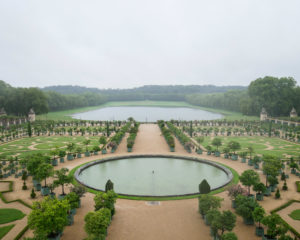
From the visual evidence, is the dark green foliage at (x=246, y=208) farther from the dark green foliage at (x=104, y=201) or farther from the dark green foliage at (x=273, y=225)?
the dark green foliage at (x=104, y=201)

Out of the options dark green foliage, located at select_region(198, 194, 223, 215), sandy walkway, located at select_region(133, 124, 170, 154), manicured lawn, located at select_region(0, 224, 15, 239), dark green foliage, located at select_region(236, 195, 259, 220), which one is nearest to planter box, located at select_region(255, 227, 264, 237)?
dark green foliage, located at select_region(236, 195, 259, 220)

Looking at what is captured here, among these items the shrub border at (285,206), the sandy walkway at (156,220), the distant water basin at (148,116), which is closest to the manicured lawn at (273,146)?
the sandy walkway at (156,220)

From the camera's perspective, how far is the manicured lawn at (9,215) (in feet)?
46.5

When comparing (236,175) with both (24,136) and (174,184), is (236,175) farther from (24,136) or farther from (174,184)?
(24,136)

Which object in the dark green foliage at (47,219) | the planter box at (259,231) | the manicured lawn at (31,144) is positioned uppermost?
the dark green foliage at (47,219)

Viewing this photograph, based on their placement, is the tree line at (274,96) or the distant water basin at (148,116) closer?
the tree line at (274,96)

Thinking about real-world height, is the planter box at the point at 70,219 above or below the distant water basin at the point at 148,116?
above

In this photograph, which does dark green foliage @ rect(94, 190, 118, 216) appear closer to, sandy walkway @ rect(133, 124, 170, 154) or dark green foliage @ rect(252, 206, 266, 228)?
dark green foliage @ rect(252, 206, 266, 228)

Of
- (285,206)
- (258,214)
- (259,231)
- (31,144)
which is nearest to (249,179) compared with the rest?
(285,206)

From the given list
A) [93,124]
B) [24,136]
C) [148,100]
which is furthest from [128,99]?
[24,136]

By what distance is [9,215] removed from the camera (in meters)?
14.6

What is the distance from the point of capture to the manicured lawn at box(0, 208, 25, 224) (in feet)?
46.5

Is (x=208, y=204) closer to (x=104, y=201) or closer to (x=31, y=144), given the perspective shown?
(x=104, y=201)

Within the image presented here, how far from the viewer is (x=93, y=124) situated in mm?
59406
